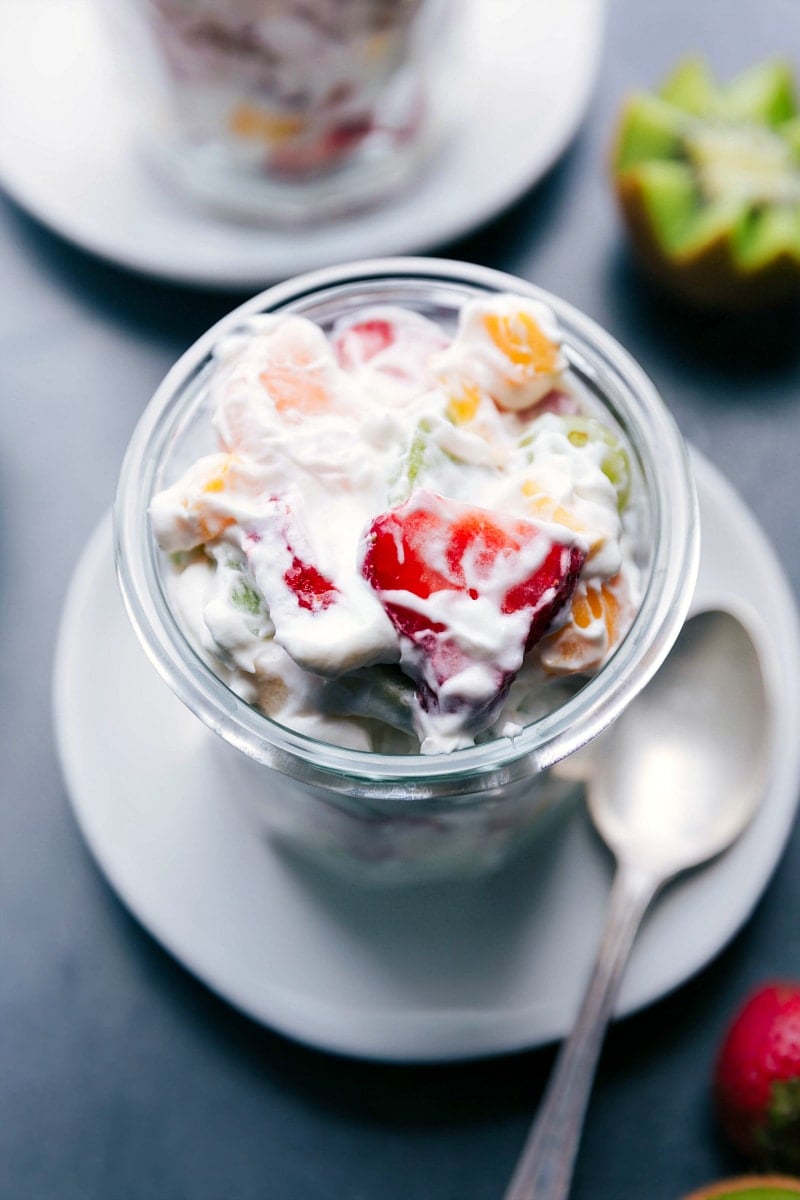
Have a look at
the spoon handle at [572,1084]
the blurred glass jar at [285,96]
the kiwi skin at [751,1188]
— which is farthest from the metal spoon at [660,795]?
the blurred glass jar at [285,96]

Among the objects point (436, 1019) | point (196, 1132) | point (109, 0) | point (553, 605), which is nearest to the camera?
point (553, 605)

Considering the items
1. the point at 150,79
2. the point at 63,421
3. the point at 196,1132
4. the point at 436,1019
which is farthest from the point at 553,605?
the point at 150,79

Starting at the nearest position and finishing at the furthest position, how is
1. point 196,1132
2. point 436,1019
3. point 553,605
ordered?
point 553,605
point 436,1019
point 196,1132

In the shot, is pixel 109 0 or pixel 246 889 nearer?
pixel 246 889

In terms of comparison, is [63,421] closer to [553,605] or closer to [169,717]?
[169,717]

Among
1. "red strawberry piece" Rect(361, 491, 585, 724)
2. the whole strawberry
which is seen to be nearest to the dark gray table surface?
the whole strawberry

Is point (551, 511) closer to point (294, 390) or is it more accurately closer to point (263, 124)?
point (294, 390)

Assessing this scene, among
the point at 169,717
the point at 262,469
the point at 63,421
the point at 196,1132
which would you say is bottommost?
the point at 196,1132

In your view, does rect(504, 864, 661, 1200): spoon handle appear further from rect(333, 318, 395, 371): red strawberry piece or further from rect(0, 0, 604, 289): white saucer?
rect(0, 0, 604, 289): white saucer

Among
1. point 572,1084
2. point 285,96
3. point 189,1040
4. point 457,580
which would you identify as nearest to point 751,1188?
point 572,1084
